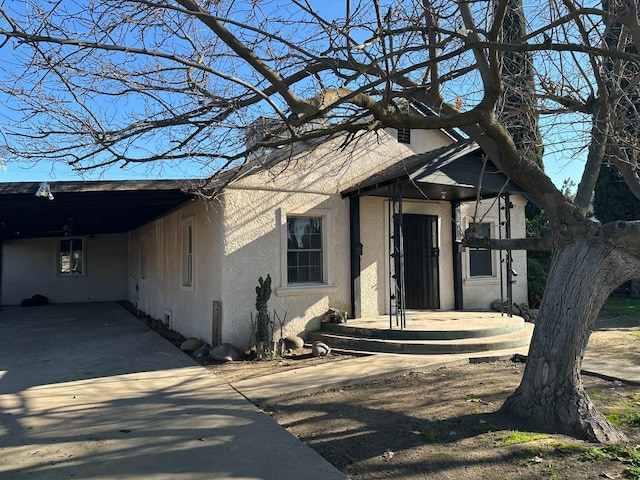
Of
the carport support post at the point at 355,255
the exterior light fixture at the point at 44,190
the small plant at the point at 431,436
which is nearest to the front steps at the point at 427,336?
the carport support post at the point at 355,255

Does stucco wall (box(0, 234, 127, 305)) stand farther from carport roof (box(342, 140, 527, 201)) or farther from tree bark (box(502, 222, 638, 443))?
tree bark (box(502, 222, 638, 443))

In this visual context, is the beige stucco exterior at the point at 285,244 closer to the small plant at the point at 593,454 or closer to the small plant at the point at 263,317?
the small plant at the point at 263,317

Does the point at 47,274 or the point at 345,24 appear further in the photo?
the point at 47,274

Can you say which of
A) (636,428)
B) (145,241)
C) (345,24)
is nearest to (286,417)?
(636,428)

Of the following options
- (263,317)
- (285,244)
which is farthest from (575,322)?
(285,244)

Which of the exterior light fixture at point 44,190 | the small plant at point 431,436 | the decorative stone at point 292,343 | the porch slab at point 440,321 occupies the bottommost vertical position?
the small plant at point 431,436

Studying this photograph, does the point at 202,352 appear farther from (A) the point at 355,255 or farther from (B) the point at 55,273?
(B) the point at 55,273

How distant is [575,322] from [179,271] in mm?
8913

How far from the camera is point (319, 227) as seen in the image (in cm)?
994

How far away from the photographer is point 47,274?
1931 centimetres

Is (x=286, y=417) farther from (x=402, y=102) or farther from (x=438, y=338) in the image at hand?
(x=402, y=102)

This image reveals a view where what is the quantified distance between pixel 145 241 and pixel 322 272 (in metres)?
8.68

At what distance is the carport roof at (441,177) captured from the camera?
8645 mm

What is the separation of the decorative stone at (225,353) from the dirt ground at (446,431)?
814 mm
